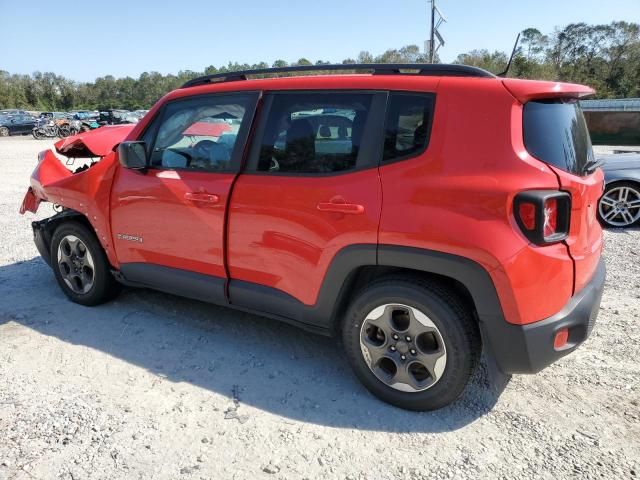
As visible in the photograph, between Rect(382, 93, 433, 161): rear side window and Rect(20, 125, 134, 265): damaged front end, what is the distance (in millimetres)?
2232

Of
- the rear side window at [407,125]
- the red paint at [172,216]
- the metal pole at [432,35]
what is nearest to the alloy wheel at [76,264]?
the red paint at [172,216]

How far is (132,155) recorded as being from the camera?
3.30 metres

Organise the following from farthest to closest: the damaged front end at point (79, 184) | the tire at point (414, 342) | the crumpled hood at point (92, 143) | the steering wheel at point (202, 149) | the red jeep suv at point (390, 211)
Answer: the crumpled hood at point (92, 143) < the damaged front end at point (79, 184) < the steering wheel at point (202, 149) < the tire at point (414, 342) < the red jeep suv at point (390, 211)

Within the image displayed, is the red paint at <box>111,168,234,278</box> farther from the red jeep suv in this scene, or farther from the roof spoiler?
the roof spoiler

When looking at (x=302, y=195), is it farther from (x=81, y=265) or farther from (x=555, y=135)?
(x=81, y=265)

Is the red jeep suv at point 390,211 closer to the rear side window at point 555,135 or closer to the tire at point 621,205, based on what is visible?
the rear side window at point 555,135

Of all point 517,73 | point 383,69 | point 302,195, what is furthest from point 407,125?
point 517,73

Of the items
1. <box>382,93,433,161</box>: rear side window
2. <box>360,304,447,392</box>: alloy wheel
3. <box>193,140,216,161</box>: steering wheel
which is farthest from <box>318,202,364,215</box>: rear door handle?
<box>193,140,216,161</box>: steering wheel

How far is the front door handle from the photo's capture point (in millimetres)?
3004

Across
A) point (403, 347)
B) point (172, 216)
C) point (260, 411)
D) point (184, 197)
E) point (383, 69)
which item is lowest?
point (260, 411)

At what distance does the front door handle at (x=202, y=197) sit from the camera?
300 cm

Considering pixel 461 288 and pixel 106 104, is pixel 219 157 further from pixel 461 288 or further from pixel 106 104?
pixel 106 104

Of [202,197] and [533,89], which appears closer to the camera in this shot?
[533,89]

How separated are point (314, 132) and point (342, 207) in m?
0.53
